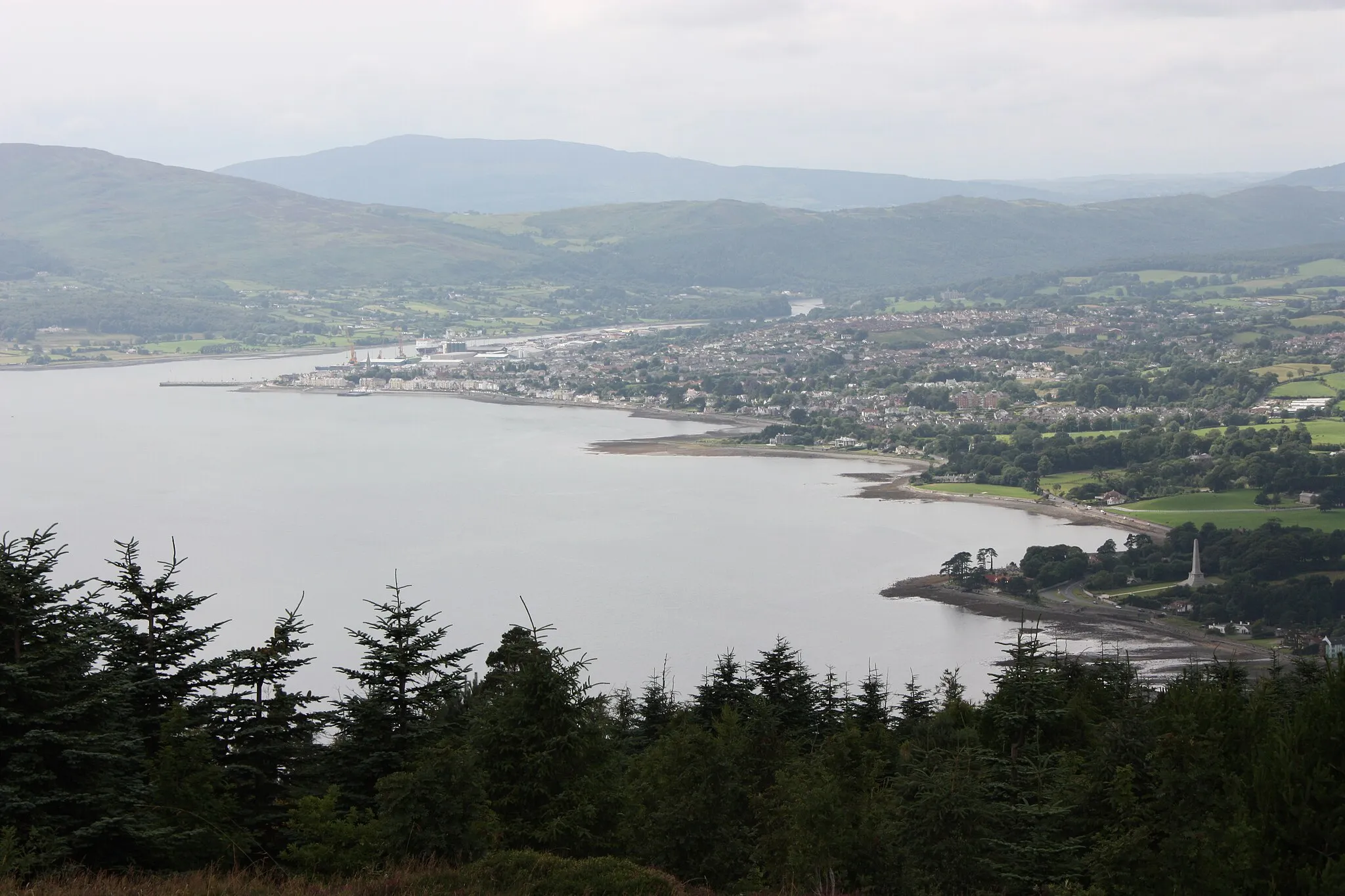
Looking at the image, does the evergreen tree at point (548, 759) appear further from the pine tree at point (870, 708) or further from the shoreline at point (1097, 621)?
the shoreline at point (1097, 621)

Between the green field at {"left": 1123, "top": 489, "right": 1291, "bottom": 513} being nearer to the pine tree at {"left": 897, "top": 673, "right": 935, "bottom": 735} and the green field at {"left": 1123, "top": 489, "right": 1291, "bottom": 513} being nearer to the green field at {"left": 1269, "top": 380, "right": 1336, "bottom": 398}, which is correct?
the green field at {"left": 1269, "top": 380, "right": 1336, "bottom": 398}

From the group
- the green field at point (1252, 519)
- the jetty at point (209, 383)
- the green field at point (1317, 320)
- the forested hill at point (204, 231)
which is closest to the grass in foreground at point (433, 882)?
the green field at point (1252, 519)

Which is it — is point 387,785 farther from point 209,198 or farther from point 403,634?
point 209,198

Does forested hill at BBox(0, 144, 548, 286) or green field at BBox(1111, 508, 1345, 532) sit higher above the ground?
forested hill at BBox(0, 144, 548, 286)

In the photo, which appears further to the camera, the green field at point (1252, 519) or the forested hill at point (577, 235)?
the forested hill at point (577, 235)

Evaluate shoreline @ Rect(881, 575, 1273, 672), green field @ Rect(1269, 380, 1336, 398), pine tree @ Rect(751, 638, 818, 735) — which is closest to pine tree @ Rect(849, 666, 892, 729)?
pine tree @ Rect(751, 638, 818, 735)
